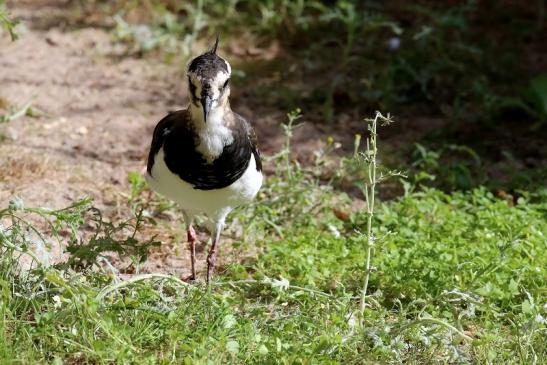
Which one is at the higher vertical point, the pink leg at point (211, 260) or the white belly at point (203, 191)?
the white belly at point (203, 191)

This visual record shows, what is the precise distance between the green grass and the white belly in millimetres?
301

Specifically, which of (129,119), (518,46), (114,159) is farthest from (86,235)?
(518,46)

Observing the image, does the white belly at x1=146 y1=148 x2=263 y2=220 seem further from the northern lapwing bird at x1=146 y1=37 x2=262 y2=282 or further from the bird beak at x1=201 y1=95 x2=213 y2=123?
the bird beak at x1=201 y1=95 x2=213 y2=123

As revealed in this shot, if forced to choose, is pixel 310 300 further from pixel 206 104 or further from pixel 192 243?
pixel 206 104

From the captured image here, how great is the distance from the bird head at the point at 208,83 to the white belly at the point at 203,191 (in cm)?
36

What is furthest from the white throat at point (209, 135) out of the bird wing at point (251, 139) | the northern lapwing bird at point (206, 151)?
the bird wing at point (251, 139)

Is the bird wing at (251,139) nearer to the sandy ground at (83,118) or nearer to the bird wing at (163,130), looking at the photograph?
the bird wing at (163,130)

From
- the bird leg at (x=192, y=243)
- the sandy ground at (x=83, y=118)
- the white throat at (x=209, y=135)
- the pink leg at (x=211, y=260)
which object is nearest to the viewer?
the white throat at (x=209, y=135)

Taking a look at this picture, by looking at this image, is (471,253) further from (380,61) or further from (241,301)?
(380,61)

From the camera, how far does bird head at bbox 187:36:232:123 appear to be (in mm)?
4305

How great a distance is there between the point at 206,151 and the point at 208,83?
1.09ft

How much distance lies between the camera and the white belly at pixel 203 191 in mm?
4504

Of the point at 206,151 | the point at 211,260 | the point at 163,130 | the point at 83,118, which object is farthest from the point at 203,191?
the point at 83,118

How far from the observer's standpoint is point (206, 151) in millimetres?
4402
